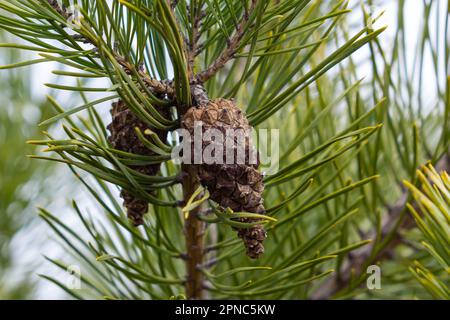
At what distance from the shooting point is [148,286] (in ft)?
2.40

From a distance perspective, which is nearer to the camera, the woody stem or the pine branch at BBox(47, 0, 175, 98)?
the pine branch at BBox(47, 0, 175, 98)

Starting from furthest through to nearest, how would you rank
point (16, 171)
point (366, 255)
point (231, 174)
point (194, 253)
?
point (16, 171) → point (366, 255) → point (194, 253) → point (231, 174)

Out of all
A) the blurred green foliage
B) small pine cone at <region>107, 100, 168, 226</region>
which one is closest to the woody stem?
small pine cone at <region>107, 100, 168, 226</region>

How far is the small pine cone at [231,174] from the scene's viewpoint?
1.55 feet

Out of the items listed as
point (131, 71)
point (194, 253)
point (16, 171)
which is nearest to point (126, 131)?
point (131, 71)

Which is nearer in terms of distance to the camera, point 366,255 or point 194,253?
point 194,253

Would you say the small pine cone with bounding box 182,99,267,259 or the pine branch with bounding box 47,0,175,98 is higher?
the pine branch with bounding box 47,0,175,98

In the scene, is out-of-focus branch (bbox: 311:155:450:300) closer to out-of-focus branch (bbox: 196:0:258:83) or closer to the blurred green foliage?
out-of-focus branch (bbox: 196:0:258:83)

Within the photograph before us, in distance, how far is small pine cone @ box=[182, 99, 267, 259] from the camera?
472mm

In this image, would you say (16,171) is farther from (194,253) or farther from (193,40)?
(193,40)

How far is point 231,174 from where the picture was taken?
18.7 inches

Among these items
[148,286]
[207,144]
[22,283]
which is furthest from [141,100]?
[22,283]

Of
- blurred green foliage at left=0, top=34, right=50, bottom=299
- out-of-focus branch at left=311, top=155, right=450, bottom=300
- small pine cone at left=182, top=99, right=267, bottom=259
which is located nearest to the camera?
small pine cone at left=182, top=99, right=267, bottom=259
